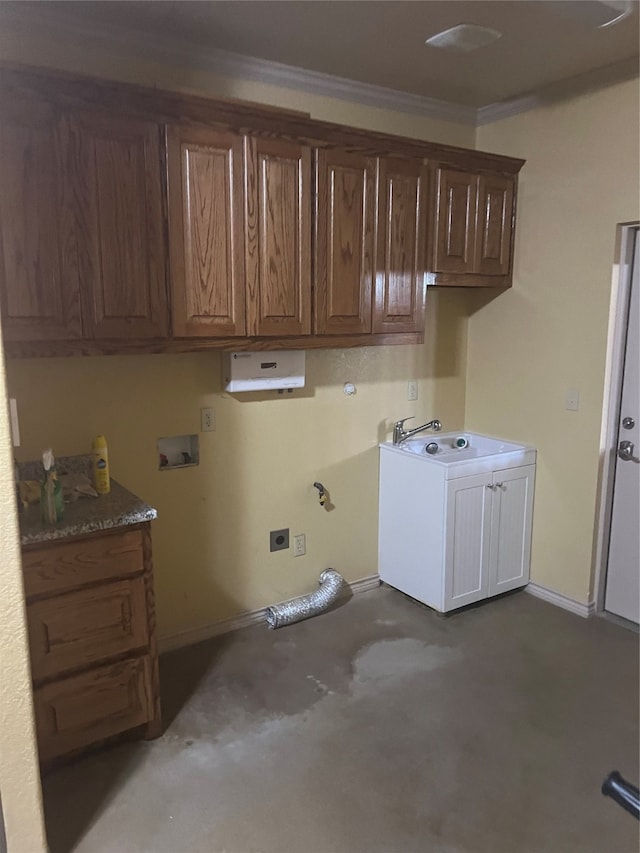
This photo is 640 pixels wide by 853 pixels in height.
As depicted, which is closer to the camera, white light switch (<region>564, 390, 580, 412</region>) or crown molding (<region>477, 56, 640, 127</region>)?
crown molding (<region>477, 56, 640, 127</region>)

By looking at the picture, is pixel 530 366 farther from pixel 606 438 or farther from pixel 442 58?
pixel 442 58

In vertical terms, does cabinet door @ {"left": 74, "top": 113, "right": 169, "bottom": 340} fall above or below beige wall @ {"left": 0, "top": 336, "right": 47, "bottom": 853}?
above

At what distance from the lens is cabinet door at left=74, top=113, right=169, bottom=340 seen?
2.28 metres

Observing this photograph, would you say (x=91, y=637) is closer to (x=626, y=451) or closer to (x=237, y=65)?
(x=237, y=65)

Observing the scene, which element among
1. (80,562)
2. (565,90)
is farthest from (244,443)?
(565,90)

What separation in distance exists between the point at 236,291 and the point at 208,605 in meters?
1.51

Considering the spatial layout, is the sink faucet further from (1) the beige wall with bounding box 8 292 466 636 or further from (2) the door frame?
(2) the door frame

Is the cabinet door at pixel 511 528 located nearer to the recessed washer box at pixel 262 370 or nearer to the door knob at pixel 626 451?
the door knob at pixel 626 451

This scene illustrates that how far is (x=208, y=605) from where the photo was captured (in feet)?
10.4

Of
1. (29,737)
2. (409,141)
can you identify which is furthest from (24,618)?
(409,141)

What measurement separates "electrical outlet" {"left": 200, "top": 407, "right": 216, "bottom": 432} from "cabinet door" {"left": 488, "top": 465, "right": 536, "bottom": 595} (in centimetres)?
148

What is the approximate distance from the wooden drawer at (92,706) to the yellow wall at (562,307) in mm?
2254

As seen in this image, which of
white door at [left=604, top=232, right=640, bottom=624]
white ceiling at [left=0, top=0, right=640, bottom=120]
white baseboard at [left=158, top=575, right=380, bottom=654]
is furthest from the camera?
white door at [left=604, top=232, right=640, bottom=624]

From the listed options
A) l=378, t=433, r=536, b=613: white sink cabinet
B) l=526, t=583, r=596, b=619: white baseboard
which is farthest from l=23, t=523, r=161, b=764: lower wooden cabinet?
l=526, t=583, r=596, b=619: white baseboard
